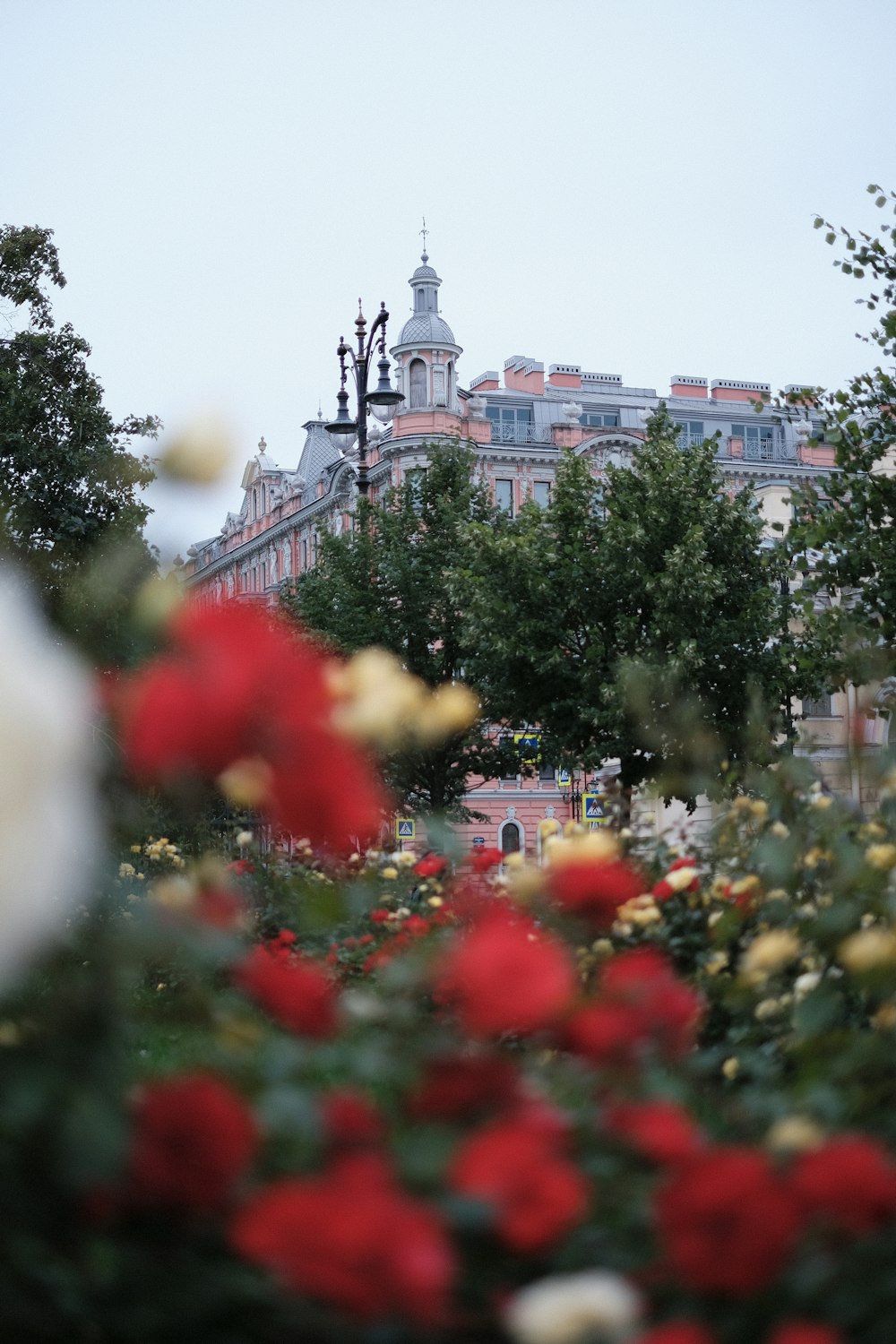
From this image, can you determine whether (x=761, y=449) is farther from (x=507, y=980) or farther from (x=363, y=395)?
(x=507, y=980)

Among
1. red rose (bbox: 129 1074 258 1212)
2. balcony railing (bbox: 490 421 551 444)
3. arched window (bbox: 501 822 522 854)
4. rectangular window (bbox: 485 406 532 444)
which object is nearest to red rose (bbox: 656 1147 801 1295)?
red rose (bbox: 129 1074 258 1212)

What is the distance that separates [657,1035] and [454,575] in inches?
1019

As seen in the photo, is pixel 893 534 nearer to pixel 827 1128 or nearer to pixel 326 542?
pixel 827 1128

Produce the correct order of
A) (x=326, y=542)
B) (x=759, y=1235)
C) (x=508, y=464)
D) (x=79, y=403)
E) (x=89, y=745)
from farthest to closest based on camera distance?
(x=508, y=464) → (x=326, y=542) → (x=79, y=403) → (x=89, y=745) → (x=759, y=1235)

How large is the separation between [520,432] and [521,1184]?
62.3 meters

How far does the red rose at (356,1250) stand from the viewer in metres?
1.64

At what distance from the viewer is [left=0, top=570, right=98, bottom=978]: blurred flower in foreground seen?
1.88 m

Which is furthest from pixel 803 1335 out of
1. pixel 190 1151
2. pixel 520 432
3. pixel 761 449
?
pixel 761 449

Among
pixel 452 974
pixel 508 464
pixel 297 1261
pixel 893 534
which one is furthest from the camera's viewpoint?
pixel 508 464

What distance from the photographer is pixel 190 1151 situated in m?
1.87

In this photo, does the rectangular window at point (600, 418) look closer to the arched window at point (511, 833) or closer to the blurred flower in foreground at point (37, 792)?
the arched window at point (511, 833)

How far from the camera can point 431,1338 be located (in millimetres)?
1830

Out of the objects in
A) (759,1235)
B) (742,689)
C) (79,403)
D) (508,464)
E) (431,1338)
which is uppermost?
(508,464)

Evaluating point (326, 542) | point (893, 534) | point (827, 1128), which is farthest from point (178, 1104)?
point (326, 542)
